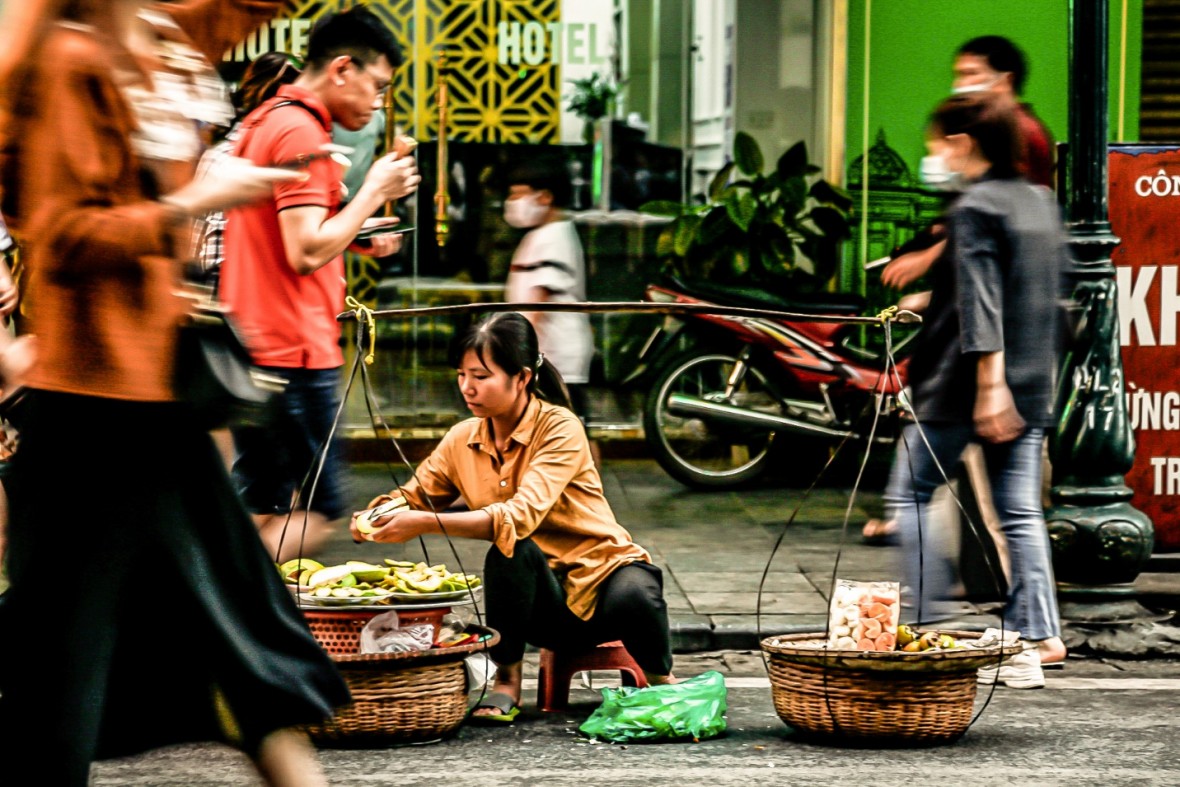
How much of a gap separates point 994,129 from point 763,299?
3581mm

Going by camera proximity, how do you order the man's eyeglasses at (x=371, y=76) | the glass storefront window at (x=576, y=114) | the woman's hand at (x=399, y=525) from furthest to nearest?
the glass storefront window at (x=576, y=114) < the man's eyeglasses at (x=371, y=76) < the woman's hand at (x=399, y=525)

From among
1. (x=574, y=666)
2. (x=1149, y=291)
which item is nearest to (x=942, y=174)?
(x=1149, y=291)

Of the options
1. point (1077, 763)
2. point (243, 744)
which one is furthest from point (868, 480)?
point (243, 744)

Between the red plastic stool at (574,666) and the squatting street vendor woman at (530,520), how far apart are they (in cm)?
4

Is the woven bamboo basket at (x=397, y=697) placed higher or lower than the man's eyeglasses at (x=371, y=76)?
lower

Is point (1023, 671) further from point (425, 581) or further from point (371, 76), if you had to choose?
point (371, 76)

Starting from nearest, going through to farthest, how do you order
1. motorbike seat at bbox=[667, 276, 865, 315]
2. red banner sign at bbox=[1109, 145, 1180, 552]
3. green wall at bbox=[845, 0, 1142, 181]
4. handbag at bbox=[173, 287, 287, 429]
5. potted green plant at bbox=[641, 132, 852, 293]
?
handbag at bbox=[173, 287, 287, 429] < red banner sign at bbox=[1109, 145, 1180, 552] < motorbike seat at bbox=[667, 276, 865, 315] < potted green plant at bbox=[641, 132, 852, 293] < green wall at bbox=[845, 0, 1142, 181]

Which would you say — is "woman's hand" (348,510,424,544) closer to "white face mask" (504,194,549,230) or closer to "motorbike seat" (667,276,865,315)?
"white face mask" (504,194,549,230)

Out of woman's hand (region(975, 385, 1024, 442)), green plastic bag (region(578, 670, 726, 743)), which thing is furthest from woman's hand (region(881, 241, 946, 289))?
green plastic bag (region(578, 670, 726, 743))

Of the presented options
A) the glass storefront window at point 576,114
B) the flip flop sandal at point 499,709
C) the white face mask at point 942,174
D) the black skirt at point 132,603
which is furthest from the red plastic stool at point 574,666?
the glass storefront window at point 576,114

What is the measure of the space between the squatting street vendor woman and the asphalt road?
271mm

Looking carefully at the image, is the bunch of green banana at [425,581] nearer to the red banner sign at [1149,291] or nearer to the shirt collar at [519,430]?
the shirt collar at [519,430]

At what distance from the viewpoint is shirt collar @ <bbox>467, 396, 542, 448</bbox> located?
4977mm

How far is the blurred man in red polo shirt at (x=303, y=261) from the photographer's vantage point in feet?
15.9
